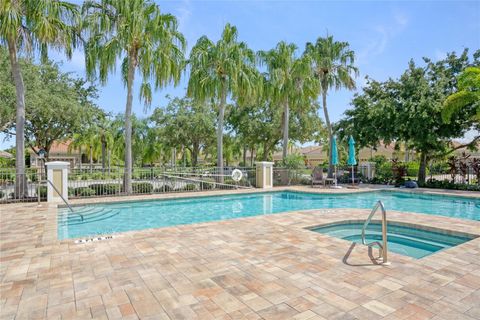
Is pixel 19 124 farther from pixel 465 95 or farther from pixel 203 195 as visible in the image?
pixel 465 95

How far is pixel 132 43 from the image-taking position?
13.3 meters

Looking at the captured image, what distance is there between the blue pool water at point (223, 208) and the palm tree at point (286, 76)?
628 centimetres

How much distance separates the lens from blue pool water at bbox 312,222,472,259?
21.3 feet

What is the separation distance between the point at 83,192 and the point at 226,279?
11.0 metres

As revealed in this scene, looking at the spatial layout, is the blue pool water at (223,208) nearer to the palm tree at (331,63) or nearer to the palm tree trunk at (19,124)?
the palm tree trunk at (19,124)

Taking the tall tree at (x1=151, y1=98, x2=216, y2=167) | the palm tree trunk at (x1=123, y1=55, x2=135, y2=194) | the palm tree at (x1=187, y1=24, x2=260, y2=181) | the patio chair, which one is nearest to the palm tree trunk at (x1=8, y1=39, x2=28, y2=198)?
the palm tree trunk at (x1=123, y1=55, x2=135, y2=194)

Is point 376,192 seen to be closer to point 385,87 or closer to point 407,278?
point 385,87

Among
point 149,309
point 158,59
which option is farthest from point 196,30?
point 149,309

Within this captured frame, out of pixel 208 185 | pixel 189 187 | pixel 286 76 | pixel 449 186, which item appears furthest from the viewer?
pixel 286 76

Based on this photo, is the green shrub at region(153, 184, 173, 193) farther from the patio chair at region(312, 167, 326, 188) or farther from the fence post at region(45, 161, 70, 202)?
the patio chair at region(312, 167, 326, 188)

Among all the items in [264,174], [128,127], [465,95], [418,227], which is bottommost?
[418,227]

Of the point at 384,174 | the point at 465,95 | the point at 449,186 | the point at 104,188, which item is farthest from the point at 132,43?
the point at 449,186

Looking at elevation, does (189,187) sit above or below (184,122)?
below

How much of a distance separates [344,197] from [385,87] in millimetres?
8826
